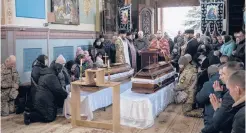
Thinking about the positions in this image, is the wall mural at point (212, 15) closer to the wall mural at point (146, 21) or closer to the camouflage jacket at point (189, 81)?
the wall mural at point (146, 21)

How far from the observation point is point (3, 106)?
5.96 m

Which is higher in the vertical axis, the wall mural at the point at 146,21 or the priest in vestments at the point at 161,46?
the wall mural at the point at 146,21

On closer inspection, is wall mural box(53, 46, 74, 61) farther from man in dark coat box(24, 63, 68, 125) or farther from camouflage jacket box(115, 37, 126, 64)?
man in dark coat box(24, 63, 68, 125)

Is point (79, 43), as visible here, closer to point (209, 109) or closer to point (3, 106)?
point (3, 106)

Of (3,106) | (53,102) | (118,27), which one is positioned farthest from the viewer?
(118,27)

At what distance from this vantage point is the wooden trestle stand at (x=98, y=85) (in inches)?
190

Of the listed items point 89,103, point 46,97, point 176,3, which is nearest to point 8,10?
point 46,97

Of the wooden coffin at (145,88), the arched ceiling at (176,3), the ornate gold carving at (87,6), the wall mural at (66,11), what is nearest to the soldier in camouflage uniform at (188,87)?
the wooden coffin at (145,88)

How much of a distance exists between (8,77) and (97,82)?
2.01 meters

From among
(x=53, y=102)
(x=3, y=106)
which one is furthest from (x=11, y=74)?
(x=53, y=102)

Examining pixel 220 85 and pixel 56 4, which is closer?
pixel 220 85

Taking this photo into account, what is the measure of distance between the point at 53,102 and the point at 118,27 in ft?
20.0

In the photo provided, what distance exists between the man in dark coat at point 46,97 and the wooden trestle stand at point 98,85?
42cm

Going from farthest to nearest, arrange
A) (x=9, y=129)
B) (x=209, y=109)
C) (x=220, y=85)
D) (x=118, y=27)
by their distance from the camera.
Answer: (x=118, y=27)
(x=9, y=129)
(x=209, y=109)
(x=220, y=85)
